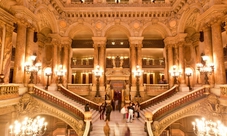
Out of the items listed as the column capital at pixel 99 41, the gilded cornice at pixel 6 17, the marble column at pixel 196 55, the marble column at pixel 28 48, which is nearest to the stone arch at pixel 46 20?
the marble column at pixel 28 48

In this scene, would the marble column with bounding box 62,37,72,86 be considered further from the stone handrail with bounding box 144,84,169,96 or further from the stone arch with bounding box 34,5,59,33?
the stone handrail with bounding box 144,84,169,96

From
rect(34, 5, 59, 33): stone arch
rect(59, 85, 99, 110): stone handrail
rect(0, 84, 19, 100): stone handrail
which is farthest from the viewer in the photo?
rect(34, 5, 59, 33): stone arch

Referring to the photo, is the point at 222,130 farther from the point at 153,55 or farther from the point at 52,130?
the point at 153,55

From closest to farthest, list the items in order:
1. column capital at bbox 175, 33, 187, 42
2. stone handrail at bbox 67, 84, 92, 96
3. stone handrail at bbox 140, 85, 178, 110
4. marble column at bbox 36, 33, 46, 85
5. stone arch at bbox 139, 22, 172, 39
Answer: stone handrail at bbox 140, 85, 178, 110 < column capital at bbox 175, 33, 187, 42 < stone handrail at bbox 67, 84, 92, 96 < marble column at bbox 36, 33, 46, 85 < stone arch at bbox 139, 22, 172, 39

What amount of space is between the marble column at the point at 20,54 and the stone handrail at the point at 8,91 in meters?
1.70

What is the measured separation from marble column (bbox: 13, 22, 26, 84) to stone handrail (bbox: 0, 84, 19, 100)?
5.57ft

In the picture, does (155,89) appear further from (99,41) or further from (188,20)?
(99,41)

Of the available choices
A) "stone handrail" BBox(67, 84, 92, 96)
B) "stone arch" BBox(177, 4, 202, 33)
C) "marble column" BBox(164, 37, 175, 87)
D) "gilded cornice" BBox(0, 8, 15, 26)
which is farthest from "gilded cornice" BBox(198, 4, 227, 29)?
"gilded cornice" BBox(0, 8, 15, 26)

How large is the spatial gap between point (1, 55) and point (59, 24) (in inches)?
298

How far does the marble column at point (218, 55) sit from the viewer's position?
10172 millimetres

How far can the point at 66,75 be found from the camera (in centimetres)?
1642

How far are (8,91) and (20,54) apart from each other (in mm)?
3453

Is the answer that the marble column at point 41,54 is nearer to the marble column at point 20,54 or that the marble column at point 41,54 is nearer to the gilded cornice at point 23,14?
the gilded cornice at point 23,14

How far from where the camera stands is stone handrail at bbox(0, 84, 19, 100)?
7.54 meters
